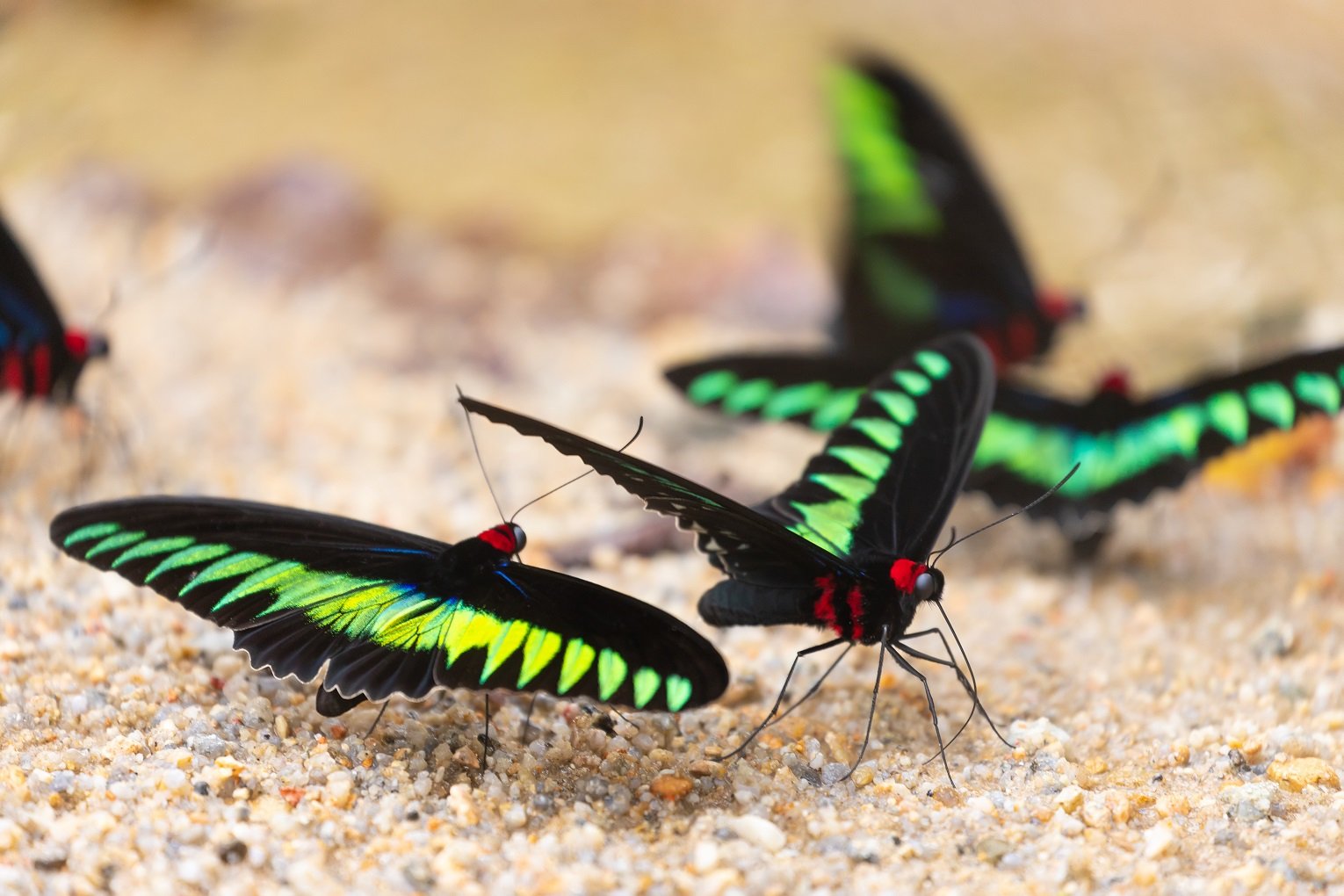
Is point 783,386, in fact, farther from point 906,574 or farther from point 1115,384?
point 906,574

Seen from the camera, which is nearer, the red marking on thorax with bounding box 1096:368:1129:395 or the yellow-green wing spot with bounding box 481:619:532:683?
the yellow-green wing spot with bounding box 481:619:532:683

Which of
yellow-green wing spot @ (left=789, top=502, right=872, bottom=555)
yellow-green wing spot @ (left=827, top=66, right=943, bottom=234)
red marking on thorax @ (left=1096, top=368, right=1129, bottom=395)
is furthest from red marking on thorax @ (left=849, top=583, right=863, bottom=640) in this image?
yellow-green wing spot @ (left=827, top=66, right=943, bottom=234)

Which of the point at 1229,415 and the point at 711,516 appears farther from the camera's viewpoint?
the point at 1229,415

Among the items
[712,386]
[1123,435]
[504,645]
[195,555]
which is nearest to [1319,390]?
[1123,435]

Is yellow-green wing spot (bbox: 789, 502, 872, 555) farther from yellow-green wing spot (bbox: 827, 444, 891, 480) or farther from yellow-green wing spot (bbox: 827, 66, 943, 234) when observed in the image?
yellow-green wing spot (bbox: 827, 66, 943, 234)

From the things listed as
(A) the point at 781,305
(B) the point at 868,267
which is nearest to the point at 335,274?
(A) the point at 781,305
